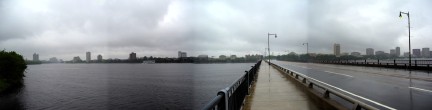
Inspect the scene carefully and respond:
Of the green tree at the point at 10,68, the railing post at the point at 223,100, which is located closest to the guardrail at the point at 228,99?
the railing post at the point at 223,100

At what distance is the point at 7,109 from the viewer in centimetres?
4612

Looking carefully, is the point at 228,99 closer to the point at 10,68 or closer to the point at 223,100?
the point at 223,100

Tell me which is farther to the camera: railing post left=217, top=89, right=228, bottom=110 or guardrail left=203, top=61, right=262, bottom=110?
railing post left=217, top=89, right=228, bottom=110

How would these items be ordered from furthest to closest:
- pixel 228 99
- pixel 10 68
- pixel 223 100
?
pixel 10 68 → pixel 228 99 → pixel 223 100

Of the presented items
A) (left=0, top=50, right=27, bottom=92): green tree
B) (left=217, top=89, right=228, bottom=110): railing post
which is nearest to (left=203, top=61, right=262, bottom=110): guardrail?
(left=217, top=89, right=228, bottom=110): railing post

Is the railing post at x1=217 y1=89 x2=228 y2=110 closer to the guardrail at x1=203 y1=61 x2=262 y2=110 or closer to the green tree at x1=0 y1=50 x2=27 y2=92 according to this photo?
the guardrail at x1=203 y1=61 x2=262 y2=110

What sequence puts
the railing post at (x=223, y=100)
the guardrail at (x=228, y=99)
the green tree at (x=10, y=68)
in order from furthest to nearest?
the green tree at (x=10, y=68) < the railing post at (x=223, y=100) < the guardrail at (x=228, y=99)

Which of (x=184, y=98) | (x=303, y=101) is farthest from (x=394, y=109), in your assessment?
(x=184, y=98)

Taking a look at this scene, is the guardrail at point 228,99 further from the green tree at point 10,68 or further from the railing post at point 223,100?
the green tree at point 10,68

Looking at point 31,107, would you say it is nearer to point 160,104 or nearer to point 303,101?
point 160,104

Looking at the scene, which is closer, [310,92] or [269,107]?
[269,107]

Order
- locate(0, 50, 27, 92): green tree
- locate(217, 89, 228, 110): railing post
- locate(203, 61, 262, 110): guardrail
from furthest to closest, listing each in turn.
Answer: locate(0, 50, 27, 92): green tree → locate(217, 89, 228, 110): railing post → locate(203, 61, 262, 110): guardrail

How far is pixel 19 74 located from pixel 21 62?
3.61 m

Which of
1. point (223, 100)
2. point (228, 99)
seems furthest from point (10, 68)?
point (223, 100)
